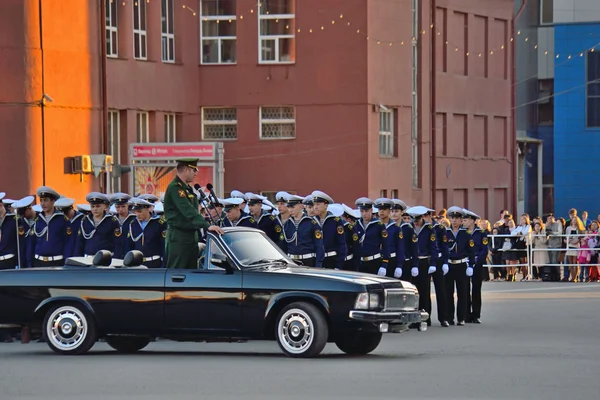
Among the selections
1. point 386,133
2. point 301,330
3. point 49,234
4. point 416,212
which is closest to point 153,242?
point 49,234

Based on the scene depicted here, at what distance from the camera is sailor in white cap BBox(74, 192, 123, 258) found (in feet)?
69.3

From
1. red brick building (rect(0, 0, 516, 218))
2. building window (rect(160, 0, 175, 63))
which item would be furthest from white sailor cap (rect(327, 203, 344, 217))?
building window (rect(160, 0, 175, 63))

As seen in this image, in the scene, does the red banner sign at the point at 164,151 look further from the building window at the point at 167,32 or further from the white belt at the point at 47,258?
the white belt at the point at 47,258

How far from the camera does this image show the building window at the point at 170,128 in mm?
45375

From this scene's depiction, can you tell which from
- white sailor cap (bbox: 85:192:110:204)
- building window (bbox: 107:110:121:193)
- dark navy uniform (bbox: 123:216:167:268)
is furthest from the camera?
building window (bbox: 107:110:121:193)

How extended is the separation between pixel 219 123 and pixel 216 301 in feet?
95.7

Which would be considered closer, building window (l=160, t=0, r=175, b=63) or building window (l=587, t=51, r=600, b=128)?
building window (l=160, t=0, r=175, b=63)

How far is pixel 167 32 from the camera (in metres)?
44.8

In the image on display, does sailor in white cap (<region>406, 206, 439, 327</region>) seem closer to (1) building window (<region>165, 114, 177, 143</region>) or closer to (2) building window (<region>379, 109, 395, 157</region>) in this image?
(1) building window (<region>165, 114, 177, 143</region>)

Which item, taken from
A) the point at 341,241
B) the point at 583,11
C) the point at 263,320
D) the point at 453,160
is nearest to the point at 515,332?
the point at 341,241

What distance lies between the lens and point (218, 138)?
46.2 m

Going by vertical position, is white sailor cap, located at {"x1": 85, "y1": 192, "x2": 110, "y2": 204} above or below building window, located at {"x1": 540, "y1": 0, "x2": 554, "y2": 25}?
below

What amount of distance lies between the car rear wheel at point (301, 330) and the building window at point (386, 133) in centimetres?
2988

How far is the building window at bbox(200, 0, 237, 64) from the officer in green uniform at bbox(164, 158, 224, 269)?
2733 cm
